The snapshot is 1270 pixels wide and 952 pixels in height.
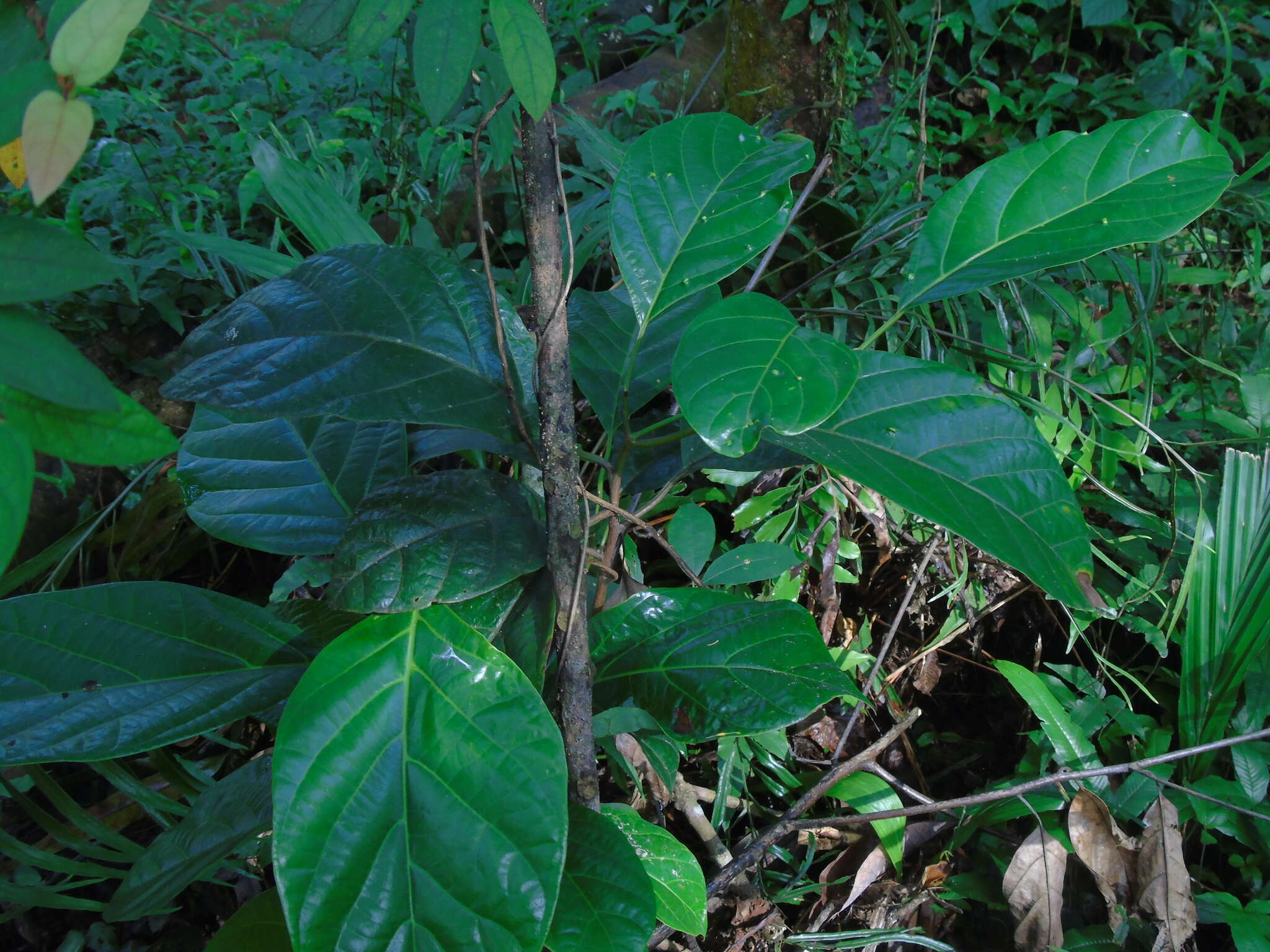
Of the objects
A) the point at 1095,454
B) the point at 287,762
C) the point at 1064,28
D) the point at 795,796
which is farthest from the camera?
the point at 1064,28

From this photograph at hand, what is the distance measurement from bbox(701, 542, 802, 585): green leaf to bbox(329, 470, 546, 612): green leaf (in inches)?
12.3

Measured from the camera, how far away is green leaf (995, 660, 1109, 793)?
1229mm

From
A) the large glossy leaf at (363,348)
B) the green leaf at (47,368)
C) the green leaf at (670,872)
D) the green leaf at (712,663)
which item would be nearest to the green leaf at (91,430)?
the green leaf at (47,368)

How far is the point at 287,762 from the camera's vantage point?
61 cm

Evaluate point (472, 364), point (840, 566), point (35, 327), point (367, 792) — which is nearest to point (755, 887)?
point (840, 566)

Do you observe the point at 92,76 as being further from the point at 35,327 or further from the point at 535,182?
the point at 535,182

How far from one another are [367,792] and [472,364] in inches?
15.3

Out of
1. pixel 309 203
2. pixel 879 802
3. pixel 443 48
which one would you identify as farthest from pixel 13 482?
pixel 879 802

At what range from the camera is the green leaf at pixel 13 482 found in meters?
0.35

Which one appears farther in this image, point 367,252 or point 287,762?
point 367,252

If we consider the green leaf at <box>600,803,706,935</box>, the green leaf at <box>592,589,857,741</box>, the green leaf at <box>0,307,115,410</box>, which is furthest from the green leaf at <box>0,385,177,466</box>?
the green leaf at <box>600,803,706,935</box>

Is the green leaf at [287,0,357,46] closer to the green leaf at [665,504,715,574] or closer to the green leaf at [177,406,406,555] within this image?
the green leaf at [177,406,406,555]

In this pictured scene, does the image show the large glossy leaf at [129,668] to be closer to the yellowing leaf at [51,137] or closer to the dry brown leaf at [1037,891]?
the yellowing leaf at [51,137]

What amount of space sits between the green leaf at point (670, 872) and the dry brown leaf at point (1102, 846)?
0.60 m
